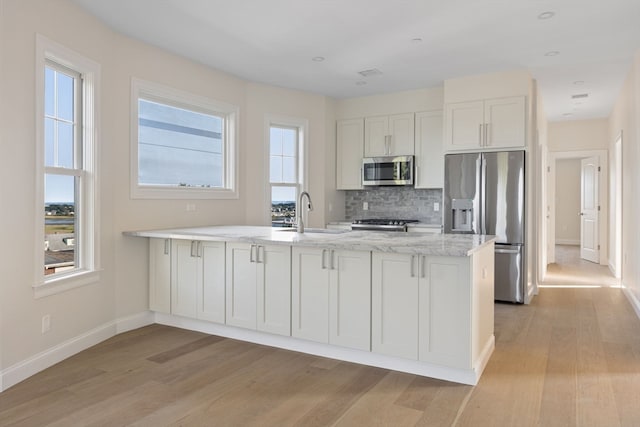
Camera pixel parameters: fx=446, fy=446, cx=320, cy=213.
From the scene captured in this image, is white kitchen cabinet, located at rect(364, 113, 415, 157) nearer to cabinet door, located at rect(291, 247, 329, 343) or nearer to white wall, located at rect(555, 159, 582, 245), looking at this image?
cabinet door, located at rect(291, 247, 329, 343)

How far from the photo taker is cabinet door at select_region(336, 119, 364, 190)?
6359 millimetres

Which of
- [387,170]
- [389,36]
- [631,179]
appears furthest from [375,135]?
[631,179]

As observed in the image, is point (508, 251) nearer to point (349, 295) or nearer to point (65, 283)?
point (349, 295)

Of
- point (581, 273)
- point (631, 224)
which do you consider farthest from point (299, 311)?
point (581, 273)

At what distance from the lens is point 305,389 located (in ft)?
9.02

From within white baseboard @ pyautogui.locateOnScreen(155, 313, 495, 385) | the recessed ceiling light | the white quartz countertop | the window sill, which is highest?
the recessed ceiling light

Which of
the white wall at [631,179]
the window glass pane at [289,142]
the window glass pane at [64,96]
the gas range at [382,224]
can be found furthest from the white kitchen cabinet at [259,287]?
the white wall at [631,179]

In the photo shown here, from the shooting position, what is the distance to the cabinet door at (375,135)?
620cm

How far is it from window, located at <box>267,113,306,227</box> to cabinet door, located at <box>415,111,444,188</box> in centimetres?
155

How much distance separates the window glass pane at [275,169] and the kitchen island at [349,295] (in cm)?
200

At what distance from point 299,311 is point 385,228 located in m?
2.74

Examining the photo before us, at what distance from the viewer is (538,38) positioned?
405cm

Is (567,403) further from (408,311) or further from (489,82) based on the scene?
(489,82)

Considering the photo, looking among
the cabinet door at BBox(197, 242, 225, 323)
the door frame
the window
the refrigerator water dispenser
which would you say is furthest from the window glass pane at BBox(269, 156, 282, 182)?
the door frame
